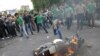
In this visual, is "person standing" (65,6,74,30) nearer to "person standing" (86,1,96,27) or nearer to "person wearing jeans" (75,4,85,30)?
"person wearing jeans" (75,4,85,30)

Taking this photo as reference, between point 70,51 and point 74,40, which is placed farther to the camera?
point 74,40

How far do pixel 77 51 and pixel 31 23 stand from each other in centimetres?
1158

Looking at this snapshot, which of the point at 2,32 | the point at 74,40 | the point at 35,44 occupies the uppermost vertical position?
the point at 74,40

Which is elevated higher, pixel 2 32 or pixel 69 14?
pixel 69 14

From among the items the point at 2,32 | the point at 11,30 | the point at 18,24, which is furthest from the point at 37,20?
the point at 2,32

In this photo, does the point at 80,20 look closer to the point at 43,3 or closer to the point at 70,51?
the point at 70,51

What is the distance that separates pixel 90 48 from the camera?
17984 millimetres

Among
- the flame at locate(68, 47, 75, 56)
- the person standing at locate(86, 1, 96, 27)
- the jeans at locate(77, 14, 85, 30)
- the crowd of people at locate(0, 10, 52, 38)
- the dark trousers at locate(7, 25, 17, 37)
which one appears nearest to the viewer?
the flame at locate(68, 47, 75, 56)

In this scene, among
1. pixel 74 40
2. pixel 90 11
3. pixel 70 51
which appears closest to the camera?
pixel 70 51

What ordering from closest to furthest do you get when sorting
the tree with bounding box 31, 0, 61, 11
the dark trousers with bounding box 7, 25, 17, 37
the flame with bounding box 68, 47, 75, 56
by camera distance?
the flame with bounding box 68, 47, 75, 56 → the dark trousers with bounding box 7, 25, 17, 37 → the tree with bounding box 31, 0, 61, 11

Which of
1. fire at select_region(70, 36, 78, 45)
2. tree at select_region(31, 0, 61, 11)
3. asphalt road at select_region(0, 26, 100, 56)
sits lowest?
tree at select_region(31, 0, 61, 11)

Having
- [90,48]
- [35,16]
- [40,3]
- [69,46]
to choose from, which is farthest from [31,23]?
[40,3]

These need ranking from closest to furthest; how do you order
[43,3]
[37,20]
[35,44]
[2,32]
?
[35,44] < [2,32] < [37,20] < [43,3]

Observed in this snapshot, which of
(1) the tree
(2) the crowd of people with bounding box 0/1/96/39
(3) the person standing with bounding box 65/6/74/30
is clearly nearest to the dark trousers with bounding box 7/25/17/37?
(2) the crowd of people with bounding box 0/1/96/39
